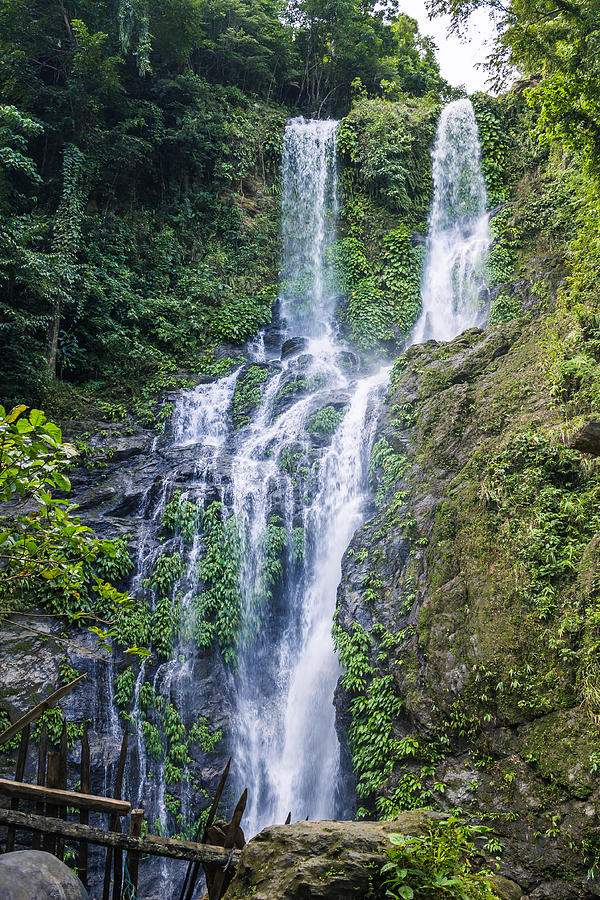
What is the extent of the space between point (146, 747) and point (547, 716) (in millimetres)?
5907

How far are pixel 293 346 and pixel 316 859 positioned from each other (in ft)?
45.7

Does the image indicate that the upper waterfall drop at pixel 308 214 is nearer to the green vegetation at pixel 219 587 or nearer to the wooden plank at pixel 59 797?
the green vegetation at pixel 219 587

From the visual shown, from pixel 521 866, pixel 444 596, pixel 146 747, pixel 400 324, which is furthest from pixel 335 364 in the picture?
pixel 521 866

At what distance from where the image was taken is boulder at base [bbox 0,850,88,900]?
9.12 ft

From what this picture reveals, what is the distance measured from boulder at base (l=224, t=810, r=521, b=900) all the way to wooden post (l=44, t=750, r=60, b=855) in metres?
1.33

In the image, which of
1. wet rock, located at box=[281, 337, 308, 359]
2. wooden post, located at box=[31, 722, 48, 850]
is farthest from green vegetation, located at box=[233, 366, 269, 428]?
wooden post, located at box=[31, 722, 48, 850]

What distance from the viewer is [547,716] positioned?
16.7ft

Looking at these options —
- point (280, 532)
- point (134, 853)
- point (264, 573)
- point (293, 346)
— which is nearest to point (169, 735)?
point (264, 573)

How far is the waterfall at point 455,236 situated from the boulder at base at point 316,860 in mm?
12667

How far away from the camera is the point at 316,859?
2.70 metres

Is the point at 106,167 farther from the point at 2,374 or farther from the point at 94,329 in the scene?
the point at 2,374

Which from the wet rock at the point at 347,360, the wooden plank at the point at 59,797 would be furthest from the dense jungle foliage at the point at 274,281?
the wooden plank at the point at 59,797

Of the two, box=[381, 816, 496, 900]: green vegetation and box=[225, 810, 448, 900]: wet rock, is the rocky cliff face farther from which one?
box=[381, 816, 496, 900]: green vegetation

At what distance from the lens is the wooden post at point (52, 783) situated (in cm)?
347
